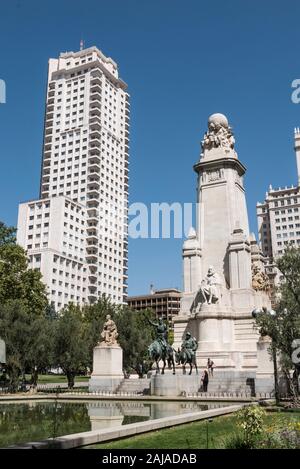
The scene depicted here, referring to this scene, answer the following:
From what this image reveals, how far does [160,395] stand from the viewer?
28094mm

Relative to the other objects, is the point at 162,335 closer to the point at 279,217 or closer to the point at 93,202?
the point at 93,202

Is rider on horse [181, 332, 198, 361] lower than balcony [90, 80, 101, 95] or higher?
lower

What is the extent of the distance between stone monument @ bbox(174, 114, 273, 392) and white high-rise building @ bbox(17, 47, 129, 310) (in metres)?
66.8

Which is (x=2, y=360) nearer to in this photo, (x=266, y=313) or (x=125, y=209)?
(x=266, y=313)

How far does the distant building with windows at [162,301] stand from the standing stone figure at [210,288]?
11039cm

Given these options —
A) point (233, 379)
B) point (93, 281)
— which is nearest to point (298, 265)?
point (233, 379)

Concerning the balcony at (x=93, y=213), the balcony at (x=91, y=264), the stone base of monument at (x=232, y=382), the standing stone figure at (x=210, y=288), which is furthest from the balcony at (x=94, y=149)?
the stone base of monument at (x=232, y=382)

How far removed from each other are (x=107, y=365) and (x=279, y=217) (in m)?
121

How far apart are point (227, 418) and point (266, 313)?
7.42 meters

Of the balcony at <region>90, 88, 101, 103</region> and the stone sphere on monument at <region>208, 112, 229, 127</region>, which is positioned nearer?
the stone sphere on monument at <region>208, 112, 229, 127</region>

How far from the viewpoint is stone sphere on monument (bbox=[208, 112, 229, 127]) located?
4628 cm

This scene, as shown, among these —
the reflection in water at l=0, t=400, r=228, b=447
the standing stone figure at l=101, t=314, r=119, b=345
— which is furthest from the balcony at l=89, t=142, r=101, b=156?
the reflection in water at l=0, t=400, r=228, b=447

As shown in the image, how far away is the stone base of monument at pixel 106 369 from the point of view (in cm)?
3225

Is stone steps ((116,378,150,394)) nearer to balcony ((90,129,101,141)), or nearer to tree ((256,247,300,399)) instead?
tree ((256,247,300,399))
